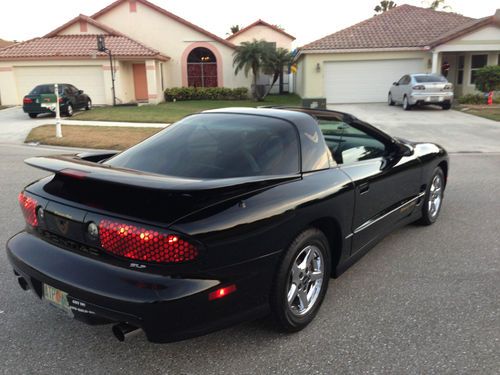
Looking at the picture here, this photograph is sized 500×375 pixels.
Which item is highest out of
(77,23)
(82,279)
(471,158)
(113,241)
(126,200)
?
(77,23)

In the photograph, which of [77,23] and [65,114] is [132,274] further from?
[77,23]

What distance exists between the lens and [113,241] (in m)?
2.46

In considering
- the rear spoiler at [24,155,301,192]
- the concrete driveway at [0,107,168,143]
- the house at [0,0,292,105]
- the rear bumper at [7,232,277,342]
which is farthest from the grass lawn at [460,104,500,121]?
the rear bumper at [7,232,277,342]

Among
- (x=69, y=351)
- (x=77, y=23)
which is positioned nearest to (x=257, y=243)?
(x=69, y=351)

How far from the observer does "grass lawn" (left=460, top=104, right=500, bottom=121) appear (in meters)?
17.6

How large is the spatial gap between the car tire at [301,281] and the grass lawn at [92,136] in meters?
9.25

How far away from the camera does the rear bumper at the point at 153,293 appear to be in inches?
91.1

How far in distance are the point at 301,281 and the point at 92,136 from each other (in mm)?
11576

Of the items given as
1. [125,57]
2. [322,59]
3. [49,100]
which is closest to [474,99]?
[322,59]

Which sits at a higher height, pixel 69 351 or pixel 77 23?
pixel 77 23

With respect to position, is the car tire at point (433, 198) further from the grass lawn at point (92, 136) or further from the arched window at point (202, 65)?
the arched window at point (202, 65)

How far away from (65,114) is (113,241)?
19346 millimetres

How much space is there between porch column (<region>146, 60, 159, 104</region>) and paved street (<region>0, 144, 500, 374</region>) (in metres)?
22.6

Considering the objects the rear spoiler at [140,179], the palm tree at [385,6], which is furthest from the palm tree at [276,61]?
the palm tree at [385,6]
